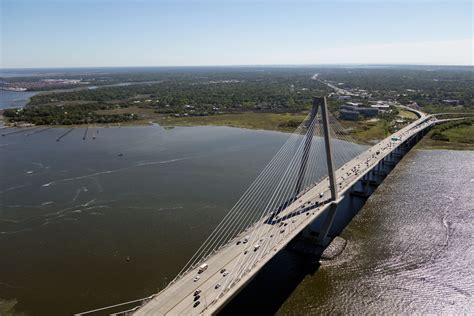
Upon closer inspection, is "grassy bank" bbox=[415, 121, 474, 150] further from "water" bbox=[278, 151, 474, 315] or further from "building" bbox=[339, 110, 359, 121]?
"water" bbox=[278, 151, 474, 315]

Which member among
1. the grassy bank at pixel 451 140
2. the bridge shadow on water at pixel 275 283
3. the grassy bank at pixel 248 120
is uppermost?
the grassy bank at pixel 248 120

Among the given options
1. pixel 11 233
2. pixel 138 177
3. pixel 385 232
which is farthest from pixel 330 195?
pixel 11 233

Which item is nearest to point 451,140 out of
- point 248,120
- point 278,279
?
point 248,120

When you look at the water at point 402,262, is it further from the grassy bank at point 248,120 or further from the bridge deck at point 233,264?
the grassy bank at point 248,120

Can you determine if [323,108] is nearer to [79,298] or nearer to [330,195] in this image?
[330,195]

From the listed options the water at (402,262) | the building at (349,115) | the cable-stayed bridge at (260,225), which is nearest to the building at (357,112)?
the building at (349,115)

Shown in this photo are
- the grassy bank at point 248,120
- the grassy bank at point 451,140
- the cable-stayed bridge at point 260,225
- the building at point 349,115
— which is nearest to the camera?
the cable-stayed bridge at point 260,225

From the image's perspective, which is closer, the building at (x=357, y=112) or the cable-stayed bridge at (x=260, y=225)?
the cable-stayed bridge at (x=260, y=225)

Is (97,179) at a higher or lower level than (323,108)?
lower
